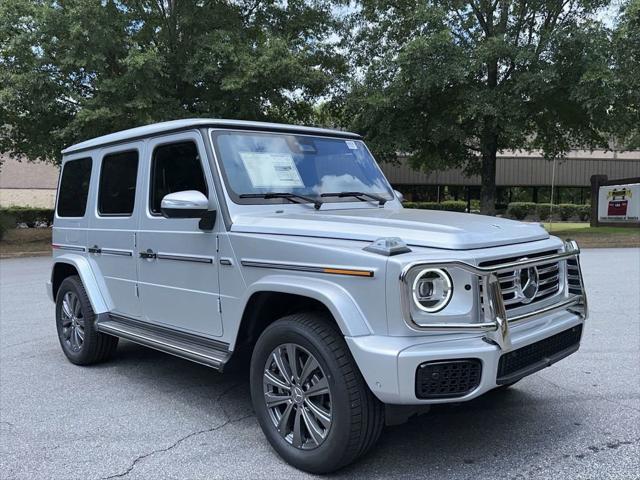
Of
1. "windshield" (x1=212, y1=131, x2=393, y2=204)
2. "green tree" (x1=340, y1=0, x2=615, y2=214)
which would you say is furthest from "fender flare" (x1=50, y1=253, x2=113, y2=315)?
"green tree" (x1=340, y1=0, x2=615, y2=214)

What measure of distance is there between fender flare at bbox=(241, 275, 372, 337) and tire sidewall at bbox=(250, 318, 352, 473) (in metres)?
0.19

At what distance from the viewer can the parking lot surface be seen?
10.7 ft

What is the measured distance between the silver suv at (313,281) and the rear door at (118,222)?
0.02 m

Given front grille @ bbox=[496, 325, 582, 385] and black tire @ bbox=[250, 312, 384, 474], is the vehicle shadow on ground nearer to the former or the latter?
black tire @ bbox=[250, 312, 384, 474]

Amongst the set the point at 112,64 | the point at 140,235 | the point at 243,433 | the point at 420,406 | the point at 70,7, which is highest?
the point at 70,7

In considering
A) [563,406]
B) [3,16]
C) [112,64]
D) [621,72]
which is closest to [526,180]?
Result: [621,72]

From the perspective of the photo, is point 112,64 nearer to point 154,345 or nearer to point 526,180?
point 154,345

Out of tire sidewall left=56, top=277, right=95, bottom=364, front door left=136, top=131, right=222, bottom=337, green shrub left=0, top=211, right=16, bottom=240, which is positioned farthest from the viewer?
green shrub left=0, top=211, right=16, bottom=240

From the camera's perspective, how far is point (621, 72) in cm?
1725

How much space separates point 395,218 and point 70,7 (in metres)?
15.2

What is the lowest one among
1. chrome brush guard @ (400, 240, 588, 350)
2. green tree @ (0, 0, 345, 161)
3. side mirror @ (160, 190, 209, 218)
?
chrome brush guard @ (400, 240, 588, 350)

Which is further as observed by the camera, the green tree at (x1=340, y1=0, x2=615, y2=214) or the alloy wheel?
the green tree at (x1=340, y1=0, x2=615, y2=214)

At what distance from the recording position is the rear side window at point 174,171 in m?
4.06

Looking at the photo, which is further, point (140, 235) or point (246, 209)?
point (140, 235)
